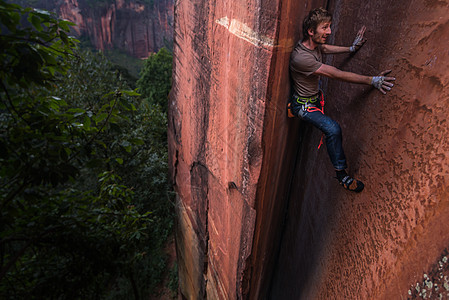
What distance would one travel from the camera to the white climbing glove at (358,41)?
6.45 ft

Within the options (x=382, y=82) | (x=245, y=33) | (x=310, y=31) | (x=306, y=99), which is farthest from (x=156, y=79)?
(x=382, y=82)

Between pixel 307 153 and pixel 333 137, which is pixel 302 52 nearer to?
pixel 333 137

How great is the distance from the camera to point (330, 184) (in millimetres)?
2461

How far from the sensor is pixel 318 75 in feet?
6.84

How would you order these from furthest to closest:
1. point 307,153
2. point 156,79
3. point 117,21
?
1. point 117,21
2. point 156,79
3. point 307,153

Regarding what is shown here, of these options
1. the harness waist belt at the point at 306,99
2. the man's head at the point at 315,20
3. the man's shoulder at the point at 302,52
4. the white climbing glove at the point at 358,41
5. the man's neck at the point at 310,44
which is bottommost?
the harness waist belt at the point at 306,99

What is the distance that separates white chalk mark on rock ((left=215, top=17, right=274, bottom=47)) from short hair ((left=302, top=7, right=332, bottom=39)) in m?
0.27

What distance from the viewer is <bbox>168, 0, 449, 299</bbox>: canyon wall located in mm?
1446

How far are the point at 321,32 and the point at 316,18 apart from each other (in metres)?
0.10

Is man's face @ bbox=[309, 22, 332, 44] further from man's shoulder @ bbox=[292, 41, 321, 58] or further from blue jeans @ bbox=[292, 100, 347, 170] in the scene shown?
blue jeans @ bbox=[292, 100, 347, 170]

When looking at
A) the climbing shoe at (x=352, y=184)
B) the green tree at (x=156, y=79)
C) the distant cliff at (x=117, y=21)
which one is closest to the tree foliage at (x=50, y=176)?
the climbing shoe at (x=352, y=184)

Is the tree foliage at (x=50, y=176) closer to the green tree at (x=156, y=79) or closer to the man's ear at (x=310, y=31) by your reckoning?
the man's ear at (x=310, y=31)

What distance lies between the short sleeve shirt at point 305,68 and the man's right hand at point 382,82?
40 centimetres

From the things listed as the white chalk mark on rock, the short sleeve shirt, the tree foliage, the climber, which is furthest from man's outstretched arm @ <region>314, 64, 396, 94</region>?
the tree foliage
